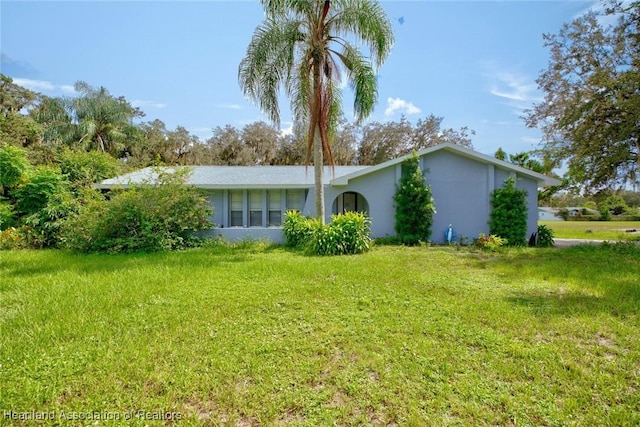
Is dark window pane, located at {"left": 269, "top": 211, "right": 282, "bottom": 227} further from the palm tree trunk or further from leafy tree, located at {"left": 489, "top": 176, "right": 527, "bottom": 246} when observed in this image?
leafy tree, located at {"left": 489, "top": 176, "right": 527, "bottom": 246}

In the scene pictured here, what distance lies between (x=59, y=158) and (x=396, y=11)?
1610cm

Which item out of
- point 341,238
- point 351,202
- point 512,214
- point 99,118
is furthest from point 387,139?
point 99,118

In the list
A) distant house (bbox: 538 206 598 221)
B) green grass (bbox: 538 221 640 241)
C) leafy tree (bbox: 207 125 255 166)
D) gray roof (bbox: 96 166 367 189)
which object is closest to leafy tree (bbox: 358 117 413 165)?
leafy tree (bbox: 207 125 255 166)

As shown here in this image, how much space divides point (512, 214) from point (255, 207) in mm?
11216

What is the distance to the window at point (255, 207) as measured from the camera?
15.1 metres

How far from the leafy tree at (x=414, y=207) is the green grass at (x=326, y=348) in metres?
5.53

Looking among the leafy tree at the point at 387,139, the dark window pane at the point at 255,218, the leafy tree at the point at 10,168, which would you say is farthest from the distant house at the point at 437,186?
the leafy tree at the point at 387,139

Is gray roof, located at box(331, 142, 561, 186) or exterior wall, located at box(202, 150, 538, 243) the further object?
exterior wall, located at box(202, 150, 538, 243)

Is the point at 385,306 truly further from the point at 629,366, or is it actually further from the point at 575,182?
the point at 575,182

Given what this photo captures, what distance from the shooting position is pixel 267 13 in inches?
413

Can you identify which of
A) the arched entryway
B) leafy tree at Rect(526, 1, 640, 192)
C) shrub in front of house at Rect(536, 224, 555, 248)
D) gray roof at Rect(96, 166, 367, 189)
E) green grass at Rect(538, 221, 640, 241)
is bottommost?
green grass at Rect(538, 221, 640, 241)

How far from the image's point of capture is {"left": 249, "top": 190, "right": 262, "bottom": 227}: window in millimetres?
15117

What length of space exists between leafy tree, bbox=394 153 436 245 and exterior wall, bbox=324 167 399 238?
630 mm

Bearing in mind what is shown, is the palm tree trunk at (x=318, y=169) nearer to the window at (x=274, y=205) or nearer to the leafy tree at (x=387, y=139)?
the window at (x=274, y=205)
